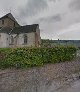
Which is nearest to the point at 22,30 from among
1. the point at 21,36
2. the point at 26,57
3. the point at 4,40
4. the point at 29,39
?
the point at 21,36

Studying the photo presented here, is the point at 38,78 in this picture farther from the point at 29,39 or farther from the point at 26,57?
the point at 29,39

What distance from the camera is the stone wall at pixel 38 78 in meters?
12.8

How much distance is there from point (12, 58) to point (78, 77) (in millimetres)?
6906

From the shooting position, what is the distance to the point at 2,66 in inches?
623

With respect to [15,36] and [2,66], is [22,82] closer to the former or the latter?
[2,66]

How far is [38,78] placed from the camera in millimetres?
14891

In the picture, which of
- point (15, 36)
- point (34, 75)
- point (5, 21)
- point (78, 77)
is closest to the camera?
point (34, 75)

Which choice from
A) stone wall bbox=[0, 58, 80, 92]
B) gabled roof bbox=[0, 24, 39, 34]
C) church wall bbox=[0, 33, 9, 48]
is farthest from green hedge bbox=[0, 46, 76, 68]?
church wall bbox=[0, 33, 9, 48]

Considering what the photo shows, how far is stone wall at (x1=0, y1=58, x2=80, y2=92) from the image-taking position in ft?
42.1

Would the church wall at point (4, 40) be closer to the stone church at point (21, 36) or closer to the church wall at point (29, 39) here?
the stone church at point (21, 36)

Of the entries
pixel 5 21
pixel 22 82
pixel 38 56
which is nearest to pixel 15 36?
pixel 5 21

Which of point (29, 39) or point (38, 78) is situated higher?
point (29, 39)

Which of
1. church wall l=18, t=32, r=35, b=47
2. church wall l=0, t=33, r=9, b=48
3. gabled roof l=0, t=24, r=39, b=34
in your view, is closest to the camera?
church wall l=18, t=32, r=35, b=47

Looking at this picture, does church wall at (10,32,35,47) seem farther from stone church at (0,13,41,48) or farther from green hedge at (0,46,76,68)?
green hedge at (0,46,76,68)
